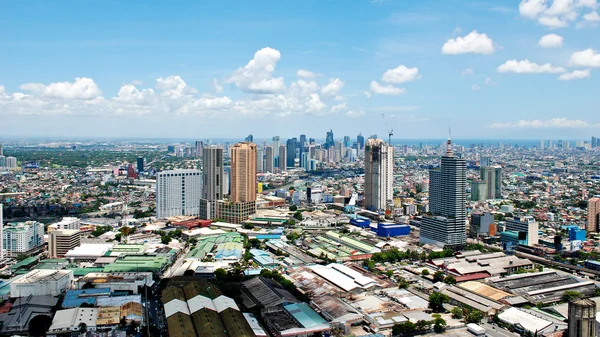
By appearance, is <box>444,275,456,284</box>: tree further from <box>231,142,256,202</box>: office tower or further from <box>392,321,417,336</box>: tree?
<box>231,142,256,202</box>: office tower

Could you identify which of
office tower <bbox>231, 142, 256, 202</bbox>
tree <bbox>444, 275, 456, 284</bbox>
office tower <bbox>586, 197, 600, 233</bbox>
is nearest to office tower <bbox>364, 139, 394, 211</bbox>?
office tower <bbox>231, 142, 256, 202</bbox>

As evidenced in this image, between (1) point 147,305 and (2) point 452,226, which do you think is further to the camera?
(2) point 452,226

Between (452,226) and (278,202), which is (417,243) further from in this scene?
(278,202)

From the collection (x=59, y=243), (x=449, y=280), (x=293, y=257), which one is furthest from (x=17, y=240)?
(x=449, y=280)

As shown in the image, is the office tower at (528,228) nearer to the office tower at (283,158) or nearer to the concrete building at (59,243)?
the concrete building at (59,243)

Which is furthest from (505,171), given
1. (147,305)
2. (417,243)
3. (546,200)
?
(147,305)

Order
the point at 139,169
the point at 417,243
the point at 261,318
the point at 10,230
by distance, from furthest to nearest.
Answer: the point at 139,169, the point at 417,243, the point at 10,230, the point at 261,318

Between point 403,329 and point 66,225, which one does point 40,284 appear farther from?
point 403,329
